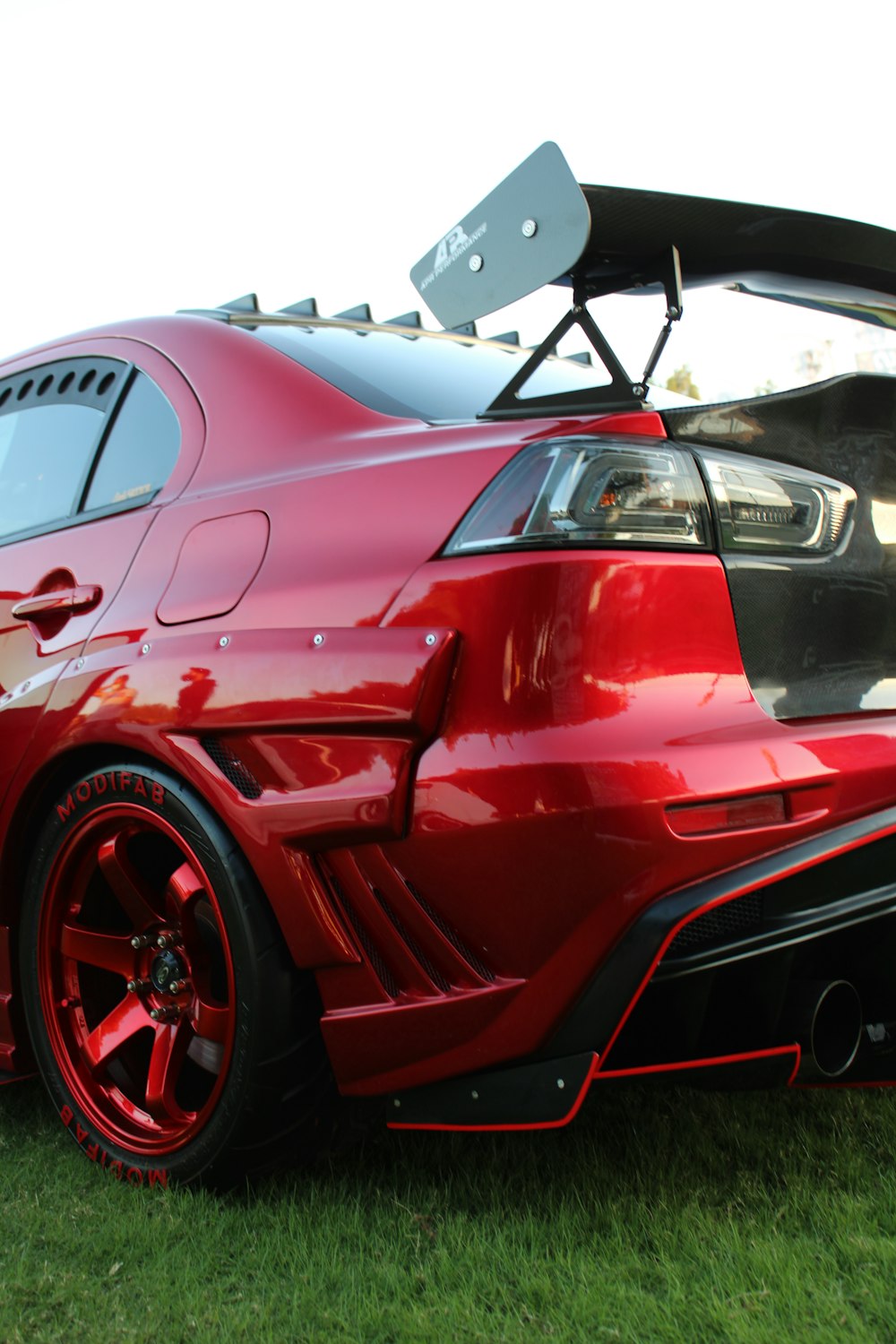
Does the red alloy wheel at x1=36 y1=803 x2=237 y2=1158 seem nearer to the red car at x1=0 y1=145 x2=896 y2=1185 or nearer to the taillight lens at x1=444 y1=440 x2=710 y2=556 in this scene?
the red car at x1=0 y1=145 x2=896 y2=1185

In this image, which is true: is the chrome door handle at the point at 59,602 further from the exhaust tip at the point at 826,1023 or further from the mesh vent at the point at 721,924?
the exhaust tip at the point at 826,1023

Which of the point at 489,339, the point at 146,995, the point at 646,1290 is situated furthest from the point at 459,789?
the point at 489,339

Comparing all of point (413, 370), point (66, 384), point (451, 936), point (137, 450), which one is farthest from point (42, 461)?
point (451, 936)

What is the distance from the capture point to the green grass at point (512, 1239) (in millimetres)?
1761

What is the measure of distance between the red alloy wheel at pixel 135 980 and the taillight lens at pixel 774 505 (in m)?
1.02

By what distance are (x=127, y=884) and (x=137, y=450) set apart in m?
0.88

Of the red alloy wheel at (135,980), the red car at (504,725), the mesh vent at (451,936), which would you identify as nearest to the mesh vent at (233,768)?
the red car at (504,725)

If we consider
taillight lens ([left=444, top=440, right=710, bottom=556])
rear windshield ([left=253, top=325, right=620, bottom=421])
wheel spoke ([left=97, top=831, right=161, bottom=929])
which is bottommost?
wheel spoke ([left=97, top=831, right=161, bottom=929])

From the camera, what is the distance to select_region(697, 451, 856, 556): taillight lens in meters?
1.85

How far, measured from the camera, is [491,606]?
1.75 m

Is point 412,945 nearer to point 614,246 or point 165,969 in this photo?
point 165,969

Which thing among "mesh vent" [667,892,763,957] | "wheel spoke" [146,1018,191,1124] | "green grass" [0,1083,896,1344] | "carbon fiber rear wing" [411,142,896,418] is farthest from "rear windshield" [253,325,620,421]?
"green grass" [0,1083,896,1344]

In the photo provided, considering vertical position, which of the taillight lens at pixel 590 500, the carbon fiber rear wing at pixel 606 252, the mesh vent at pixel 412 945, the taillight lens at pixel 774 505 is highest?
the carbon fiber rear wing at pixel 606 252

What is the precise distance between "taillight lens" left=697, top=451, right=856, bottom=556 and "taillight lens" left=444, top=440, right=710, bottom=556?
0.04 m
